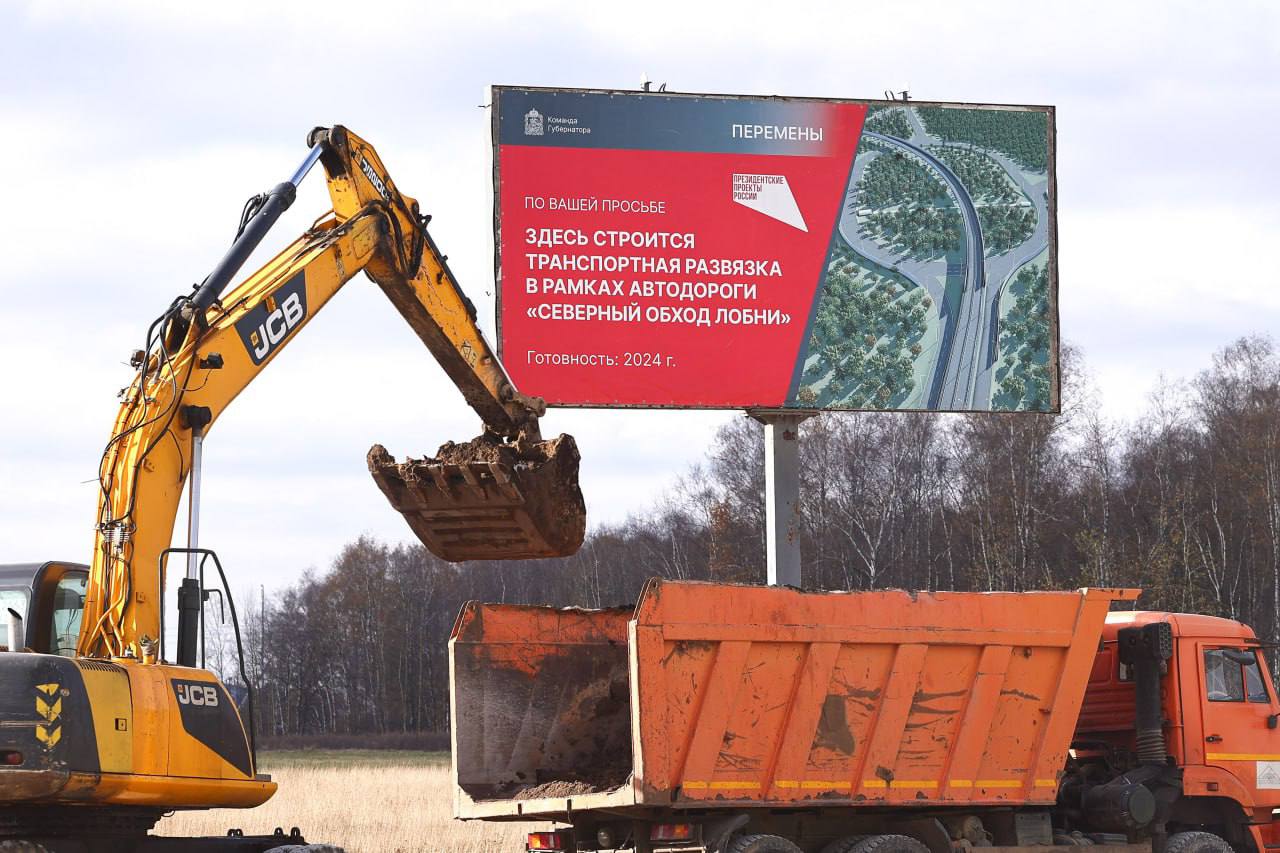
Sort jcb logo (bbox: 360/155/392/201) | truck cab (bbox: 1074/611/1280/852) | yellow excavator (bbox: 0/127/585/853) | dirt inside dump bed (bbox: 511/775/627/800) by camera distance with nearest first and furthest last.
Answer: yellow excavator (bbox: 0/127/585/853) → dirt inside dump bed (bbox: 511/775/627/800) → jcb logo (bbox: 360/155/392/201) → truck cab (bbox: 1074/611/1280/852)

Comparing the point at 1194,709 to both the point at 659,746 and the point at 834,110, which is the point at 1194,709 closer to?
the point at 659,746

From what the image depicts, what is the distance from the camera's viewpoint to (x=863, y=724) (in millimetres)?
11461

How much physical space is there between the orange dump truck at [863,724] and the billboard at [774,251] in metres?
4.78

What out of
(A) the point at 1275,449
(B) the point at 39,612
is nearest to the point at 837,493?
(A) the point at 1275,449

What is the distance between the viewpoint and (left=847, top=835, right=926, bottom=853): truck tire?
11.6 meters

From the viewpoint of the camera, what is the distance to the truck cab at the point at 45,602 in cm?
1086

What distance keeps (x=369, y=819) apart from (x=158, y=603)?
1106 cm

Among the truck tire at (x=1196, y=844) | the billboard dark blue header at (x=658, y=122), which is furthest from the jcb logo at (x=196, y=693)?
the billboard dark blue header at (x=658, y=122)

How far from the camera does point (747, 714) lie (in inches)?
437

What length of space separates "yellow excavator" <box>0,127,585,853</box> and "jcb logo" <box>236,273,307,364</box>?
0.04 feet

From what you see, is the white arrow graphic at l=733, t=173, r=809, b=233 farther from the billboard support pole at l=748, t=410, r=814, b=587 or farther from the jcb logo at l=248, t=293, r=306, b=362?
the jcb logo at l=248, t=293, r=306, b=362

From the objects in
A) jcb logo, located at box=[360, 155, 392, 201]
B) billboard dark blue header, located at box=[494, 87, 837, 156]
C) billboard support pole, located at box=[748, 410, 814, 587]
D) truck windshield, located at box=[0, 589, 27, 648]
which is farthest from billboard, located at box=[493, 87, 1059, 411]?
truck windshield, located at box=[0, 589, 27, 648]

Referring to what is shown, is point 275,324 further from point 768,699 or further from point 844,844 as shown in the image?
point 844,844

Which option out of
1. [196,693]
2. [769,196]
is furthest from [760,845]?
[769,196]
